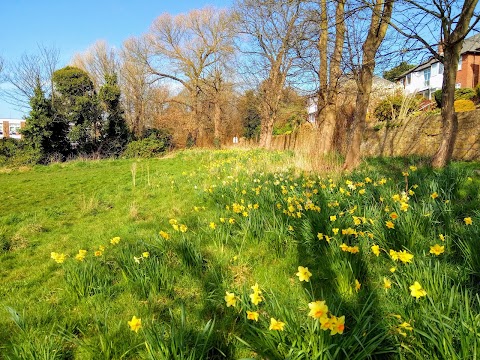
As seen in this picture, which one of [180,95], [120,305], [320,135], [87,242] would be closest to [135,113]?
[180,95]

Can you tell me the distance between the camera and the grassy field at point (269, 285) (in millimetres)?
1643

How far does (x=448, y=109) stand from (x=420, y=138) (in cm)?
383

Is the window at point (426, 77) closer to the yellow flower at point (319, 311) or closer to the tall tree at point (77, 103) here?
the tall tree at point (77, 103)

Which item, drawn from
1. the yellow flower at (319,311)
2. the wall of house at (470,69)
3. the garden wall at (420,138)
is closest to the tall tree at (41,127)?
the garden wall at (420,138)

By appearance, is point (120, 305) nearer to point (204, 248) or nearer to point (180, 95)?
point (204, 248)

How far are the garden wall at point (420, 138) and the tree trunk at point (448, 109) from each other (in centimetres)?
231

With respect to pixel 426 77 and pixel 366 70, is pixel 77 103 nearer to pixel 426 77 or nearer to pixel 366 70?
pixel 366 70

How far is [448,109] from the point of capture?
6.32 meters

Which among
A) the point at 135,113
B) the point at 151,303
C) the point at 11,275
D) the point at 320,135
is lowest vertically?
the point at 11,275

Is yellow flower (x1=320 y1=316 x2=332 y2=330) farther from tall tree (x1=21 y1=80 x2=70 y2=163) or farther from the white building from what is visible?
the white building

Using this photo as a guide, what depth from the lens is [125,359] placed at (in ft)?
6.29

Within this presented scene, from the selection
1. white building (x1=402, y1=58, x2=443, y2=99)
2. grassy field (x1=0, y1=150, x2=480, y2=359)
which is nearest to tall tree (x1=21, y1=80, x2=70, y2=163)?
grassy field (x1=0, y1=150, x2=480, y2=359)

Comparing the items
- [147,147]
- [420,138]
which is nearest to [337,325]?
[420,138]

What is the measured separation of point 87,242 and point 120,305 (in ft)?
7.70
